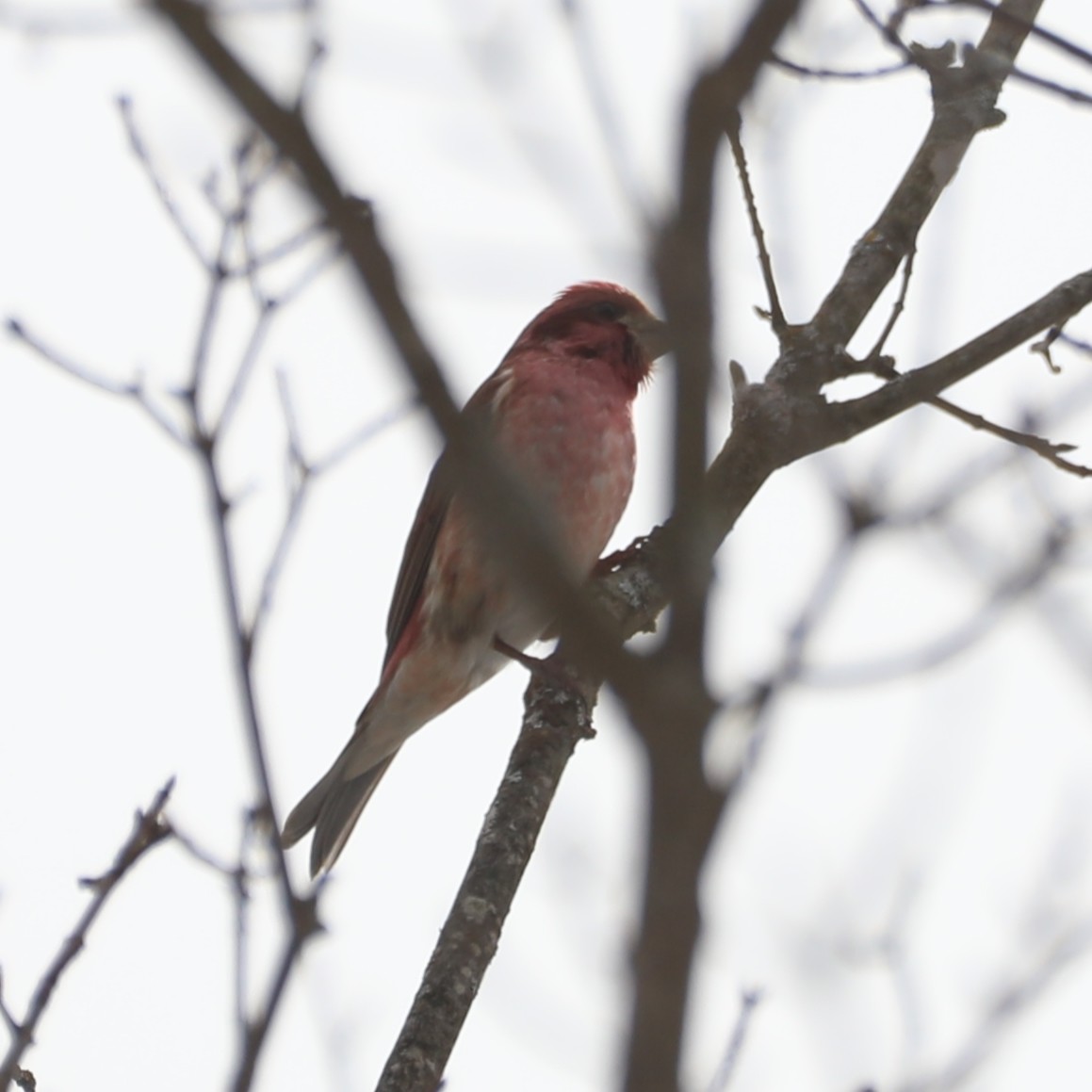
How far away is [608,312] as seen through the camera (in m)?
7.90

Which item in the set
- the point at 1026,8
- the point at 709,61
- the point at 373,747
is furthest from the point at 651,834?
the point at 373,747

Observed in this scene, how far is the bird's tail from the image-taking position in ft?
24.7

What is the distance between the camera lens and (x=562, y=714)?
5.02 m

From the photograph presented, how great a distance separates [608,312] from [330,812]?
9.11 ft

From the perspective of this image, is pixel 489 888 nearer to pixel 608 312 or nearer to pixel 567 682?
pixel 567 682

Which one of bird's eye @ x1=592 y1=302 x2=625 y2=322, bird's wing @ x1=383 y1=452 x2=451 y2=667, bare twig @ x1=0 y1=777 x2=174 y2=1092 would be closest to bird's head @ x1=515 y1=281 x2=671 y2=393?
bird's eye @ x1=592 y1=302 x2=625 y2=322

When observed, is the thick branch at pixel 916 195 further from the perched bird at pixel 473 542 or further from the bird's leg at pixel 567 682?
the perched bird at pixel 473 542

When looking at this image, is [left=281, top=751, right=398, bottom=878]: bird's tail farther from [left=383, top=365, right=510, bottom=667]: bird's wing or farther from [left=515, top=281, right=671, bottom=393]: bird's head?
[left=515, top=281, right=671, bottom=393]: bird's head

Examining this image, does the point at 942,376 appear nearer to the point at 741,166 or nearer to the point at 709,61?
the point at 741,166

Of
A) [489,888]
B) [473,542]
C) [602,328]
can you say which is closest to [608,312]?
[602,328]

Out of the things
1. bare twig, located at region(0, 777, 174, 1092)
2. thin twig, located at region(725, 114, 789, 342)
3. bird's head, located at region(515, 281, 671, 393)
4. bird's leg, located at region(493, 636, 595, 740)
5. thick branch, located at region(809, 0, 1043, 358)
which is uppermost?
bird's head, located at region(515, 281, 671, 393)

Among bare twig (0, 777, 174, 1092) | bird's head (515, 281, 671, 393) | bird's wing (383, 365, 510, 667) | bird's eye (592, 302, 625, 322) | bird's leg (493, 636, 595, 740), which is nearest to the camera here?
bare twig (0, 777, 174, 1092)

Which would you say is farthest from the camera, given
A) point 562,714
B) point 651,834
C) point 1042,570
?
point 562,714

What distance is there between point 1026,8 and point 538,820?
3.11 meters
